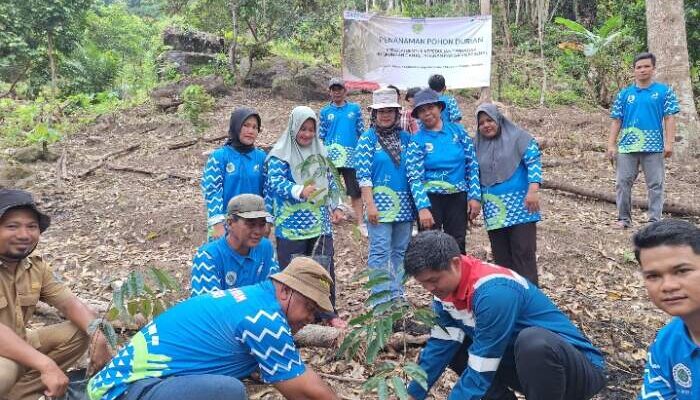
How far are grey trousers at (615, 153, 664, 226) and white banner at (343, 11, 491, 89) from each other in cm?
491

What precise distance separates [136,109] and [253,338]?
12.3m

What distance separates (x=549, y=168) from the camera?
28.1 ft

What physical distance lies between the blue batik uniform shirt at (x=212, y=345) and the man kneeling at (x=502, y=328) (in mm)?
628

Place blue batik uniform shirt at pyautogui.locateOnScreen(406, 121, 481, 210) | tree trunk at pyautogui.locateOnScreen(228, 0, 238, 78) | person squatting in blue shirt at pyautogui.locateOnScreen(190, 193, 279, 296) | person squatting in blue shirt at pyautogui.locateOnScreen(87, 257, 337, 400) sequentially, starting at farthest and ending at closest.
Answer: tree trunk at pyautogui.locateOnScreen(228, 0, 238, 78) → blue batik uniform shirt at pyautogui.locateOnScreen(406, 121, 481, 210) → person squatting in blue shirt at pyautogui.locateOnScreen(190, 193, 279, 296) → person squatting in blue shirt at pyautogui.locateOnScreen(87, 257, 337, 400)

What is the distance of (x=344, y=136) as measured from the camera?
6223 mm

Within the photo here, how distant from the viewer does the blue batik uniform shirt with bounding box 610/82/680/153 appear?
557 centimetres

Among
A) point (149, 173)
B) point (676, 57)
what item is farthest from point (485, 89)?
point (149, 173)

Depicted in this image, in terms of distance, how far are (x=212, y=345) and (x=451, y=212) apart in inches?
96.0

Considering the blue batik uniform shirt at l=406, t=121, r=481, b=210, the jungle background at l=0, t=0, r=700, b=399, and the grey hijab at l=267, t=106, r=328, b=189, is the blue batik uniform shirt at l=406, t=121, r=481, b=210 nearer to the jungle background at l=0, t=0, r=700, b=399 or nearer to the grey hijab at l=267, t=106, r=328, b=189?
the grey hijab at l=267, t=106, r=328, b=189

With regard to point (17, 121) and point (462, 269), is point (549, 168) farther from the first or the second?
point (17, 121)

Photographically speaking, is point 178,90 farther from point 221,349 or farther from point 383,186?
point 221,349

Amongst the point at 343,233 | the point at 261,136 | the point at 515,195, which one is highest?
the point at 261,136

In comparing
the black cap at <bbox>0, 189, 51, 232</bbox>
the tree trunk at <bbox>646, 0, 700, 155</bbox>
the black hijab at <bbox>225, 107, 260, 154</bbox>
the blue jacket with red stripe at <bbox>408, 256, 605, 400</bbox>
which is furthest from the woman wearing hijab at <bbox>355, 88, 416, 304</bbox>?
the tree trunk at <bbox>646, 0, 700, 155</bbox>

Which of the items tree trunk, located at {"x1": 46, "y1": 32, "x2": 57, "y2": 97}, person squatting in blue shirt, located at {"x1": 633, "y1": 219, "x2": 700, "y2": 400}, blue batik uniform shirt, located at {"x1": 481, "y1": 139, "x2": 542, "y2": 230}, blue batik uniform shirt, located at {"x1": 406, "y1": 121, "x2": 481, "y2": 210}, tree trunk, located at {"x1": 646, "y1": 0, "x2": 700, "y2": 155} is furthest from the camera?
tree trunk, located at {"x1": 46, "y1": 32, "x2": 57, "y2": 97}
